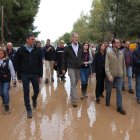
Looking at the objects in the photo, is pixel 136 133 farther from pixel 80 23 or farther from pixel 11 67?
pixel 80 23

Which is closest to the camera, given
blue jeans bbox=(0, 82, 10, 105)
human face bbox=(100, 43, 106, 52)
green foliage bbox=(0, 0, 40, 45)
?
blue jeans bbox=(0, 82, 10, 105)

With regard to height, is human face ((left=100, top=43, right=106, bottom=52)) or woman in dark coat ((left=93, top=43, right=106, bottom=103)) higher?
human face ((left=100, top=43, right=106, bottom=52))

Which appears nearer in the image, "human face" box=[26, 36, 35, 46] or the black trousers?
"human face" box=[26, 36, 35, 46]

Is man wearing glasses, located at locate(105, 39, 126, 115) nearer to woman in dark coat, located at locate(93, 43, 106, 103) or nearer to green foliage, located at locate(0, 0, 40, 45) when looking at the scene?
woman in dark coat, located at locate(93, 43, 106, 103)

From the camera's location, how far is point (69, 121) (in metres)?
8.59

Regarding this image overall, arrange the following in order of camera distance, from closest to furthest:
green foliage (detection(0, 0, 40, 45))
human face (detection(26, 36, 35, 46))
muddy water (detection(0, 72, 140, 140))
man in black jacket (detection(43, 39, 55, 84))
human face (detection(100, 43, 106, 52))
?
muddy water (detection(0, 72, 140, 140))
human face (detection(26, 36, 35, 46))
human face (detection(100, 43, 106, 52))
man in black jacket (detection(43, 39, 55, 84))
green foliage (detection(0, 0, 40, 45))

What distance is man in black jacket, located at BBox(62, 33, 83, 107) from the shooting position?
10.1 metres

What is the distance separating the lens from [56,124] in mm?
8305

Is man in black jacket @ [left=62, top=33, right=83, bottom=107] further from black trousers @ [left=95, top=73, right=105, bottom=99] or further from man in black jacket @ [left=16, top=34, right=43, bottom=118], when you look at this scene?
man in black jacket @ [left=16, top=34, right=43, bottom=118]

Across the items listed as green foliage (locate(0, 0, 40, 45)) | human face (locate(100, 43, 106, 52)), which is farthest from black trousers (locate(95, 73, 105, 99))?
green foliage (locate(0, 0, 40, 45))

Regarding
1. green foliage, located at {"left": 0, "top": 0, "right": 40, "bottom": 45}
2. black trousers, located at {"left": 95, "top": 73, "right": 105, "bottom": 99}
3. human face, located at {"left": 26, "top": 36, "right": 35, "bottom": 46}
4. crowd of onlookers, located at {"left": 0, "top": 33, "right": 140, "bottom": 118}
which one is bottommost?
black trousers, located at {"left": 95, "top": 73, "right": 105, "bottom": 99}

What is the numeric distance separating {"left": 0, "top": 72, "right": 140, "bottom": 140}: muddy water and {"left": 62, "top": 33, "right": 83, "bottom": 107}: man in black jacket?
0.57 m

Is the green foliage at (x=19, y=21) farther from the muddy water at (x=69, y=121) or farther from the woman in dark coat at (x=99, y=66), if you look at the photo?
the muddy water at (x=69, y=121)

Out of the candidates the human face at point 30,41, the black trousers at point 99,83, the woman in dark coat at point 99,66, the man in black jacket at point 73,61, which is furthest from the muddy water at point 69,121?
the human face at point 30,41
